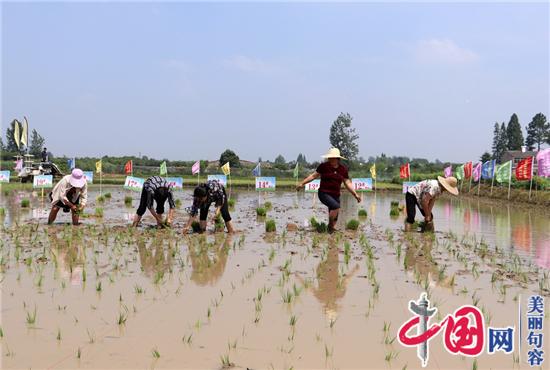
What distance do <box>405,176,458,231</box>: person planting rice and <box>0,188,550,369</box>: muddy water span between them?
2.83 ft

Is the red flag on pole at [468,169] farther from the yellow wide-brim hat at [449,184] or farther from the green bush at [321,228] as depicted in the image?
the green bush at [321,228]

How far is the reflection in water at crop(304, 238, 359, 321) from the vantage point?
3941 millimetres

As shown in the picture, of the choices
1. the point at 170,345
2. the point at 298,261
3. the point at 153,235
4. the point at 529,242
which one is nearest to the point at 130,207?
the point at 153,235

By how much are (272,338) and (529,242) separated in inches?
266

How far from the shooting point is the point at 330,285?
4664mm

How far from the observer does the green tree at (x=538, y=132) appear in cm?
8100

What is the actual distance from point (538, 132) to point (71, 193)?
292 feet

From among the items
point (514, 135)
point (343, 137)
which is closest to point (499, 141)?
point (514, 135)

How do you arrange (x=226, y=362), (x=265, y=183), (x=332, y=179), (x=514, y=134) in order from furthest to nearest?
(x=514, y=134) < (x=265, y=183) < (x=332, y=179) < (x=226, y=362)

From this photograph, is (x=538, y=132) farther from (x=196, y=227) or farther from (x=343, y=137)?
(x=196, y=227)

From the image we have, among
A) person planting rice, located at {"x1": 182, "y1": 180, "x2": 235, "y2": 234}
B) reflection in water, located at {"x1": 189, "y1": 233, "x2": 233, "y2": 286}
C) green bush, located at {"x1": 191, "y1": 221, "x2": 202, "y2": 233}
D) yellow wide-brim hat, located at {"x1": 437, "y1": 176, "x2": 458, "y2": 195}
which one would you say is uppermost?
yellow wide-brim hat, located at {"x1": 437, "y1": 176, "x2": 458, "y2": 195}

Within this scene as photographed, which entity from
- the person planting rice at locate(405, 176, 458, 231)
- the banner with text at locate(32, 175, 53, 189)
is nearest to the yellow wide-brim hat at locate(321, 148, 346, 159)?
the person planting rice at locate(405, 176, 458, 231)

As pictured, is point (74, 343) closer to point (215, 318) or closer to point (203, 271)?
point (215, 318)

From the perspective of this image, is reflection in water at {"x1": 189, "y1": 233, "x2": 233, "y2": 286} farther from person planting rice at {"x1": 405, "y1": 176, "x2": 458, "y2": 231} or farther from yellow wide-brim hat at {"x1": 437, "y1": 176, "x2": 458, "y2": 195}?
yellow wide-brim hat at {"x1": 437, "y1": 176, "x2": 458, "y2": 195}
